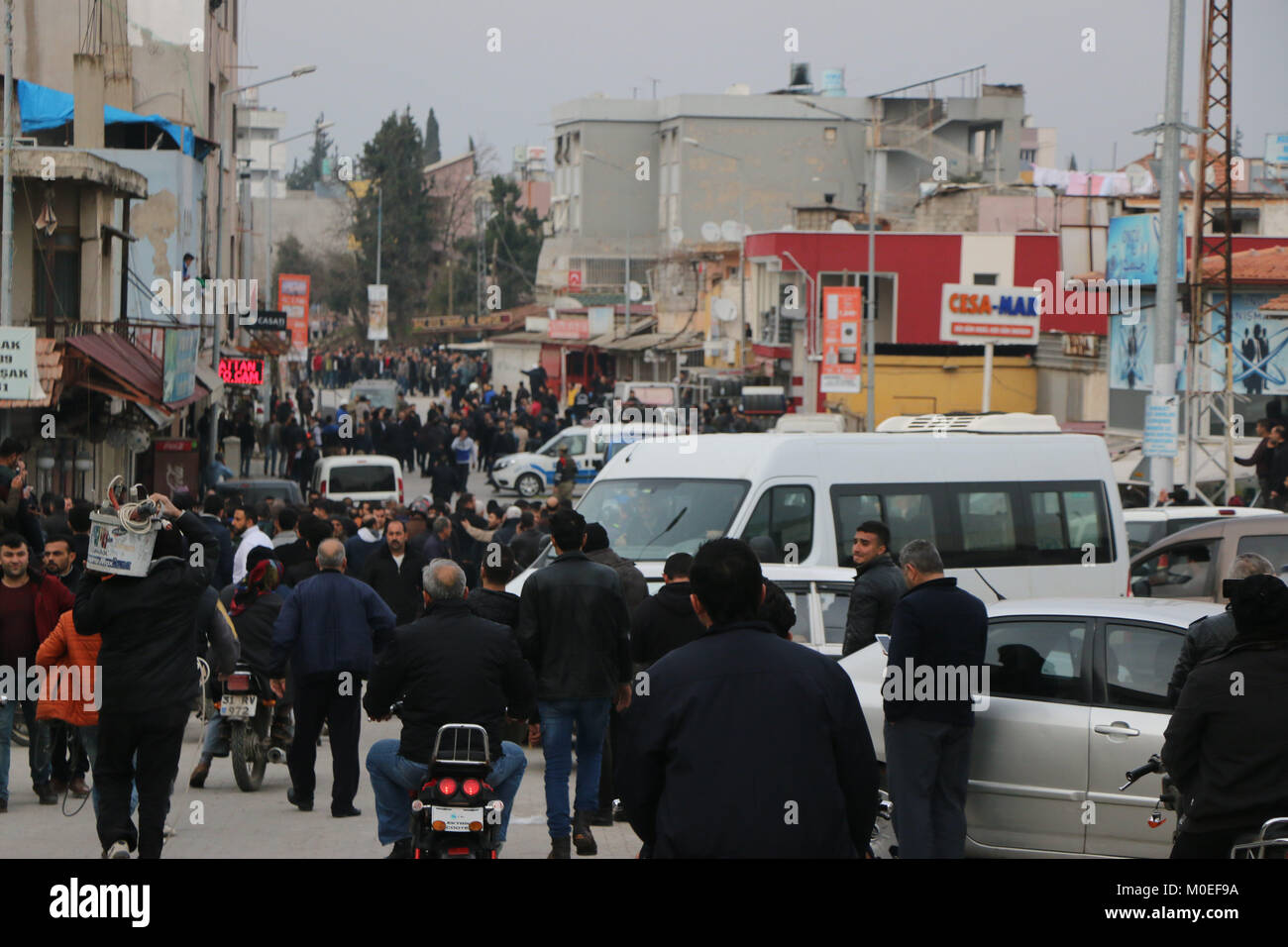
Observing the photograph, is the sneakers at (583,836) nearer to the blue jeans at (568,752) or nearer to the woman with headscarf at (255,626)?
the blue jeans at (568,752)

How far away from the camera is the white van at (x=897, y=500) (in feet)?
49.5

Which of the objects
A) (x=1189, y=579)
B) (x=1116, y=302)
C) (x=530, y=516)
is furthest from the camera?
(x=1116, y=302)

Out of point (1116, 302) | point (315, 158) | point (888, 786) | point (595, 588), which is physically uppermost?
point (315, 158)

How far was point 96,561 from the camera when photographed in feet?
26.5

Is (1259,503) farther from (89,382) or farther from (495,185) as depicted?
(495,185)

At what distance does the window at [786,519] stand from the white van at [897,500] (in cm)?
1

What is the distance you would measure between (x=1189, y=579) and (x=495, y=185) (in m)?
93.2

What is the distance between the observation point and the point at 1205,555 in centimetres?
1538

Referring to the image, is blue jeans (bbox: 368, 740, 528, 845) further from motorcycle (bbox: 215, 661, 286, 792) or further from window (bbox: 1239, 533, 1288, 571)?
window (bbox: 1239, 533, 1288, 571)

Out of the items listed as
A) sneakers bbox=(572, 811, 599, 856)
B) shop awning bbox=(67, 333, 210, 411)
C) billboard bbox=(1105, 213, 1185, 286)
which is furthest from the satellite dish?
sneakers bbox=(572, 811, 599, 856)

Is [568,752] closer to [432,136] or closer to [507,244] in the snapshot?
[507,244]

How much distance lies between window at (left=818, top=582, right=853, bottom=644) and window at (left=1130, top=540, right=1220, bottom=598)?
4.84 m

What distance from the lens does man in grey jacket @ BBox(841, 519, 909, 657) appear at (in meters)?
10.2
